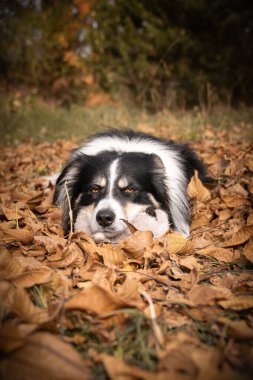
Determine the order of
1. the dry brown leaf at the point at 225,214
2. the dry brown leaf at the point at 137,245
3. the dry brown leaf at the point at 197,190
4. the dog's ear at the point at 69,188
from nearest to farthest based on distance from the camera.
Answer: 1. the dry brown leaf at the point at 137,245
2. the dry brown leaf at the point at 225,214
3. the dog's ear at the point at 69,188
4. the dry brown leaf at the point at 197,190

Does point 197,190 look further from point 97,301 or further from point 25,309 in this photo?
point 25,309

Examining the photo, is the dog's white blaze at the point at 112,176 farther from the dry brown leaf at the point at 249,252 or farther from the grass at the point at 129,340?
the grass at the point at 129,340

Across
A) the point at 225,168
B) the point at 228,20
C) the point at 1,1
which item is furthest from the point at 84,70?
the point at 225,168

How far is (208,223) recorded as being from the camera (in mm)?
3402

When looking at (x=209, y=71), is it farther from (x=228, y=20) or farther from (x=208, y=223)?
(x=208, y=223)

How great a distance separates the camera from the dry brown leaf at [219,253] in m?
2.49

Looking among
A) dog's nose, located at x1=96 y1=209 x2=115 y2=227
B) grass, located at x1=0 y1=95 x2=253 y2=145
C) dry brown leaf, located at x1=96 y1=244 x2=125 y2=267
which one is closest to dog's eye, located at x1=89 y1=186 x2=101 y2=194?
dog's nose, located at x1=96 y1=209 x2=115 y2=227

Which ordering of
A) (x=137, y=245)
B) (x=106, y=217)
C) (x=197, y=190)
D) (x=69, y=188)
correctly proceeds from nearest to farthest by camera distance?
(x=137, y=245) → (x=106, y=217) → (x=69, y=188) → (x=197, y=190)

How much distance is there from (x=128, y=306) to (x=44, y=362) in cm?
48

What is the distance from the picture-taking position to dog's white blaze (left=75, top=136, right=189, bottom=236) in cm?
351

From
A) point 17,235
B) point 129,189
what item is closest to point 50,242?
point 17,235

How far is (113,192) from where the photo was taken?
3.15 m

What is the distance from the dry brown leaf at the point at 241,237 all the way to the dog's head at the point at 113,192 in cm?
77

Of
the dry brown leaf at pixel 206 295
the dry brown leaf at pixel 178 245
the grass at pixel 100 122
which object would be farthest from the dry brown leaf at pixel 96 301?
the grass at pixel 100 122
